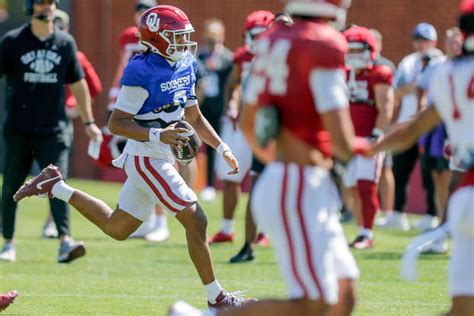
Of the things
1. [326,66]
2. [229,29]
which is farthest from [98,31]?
[326,66]

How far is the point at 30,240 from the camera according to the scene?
42.9ft

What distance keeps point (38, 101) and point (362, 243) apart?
3.64 m

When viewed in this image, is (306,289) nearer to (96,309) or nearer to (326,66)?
(326,66)

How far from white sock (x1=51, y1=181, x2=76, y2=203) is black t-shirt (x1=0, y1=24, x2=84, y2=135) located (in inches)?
99.4

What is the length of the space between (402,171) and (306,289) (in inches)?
392

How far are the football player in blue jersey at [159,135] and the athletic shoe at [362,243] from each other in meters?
4.31

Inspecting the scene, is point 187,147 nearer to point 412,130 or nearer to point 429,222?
point 412,130

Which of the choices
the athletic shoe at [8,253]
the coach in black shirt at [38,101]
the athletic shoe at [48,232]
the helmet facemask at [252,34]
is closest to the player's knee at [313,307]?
the coach in black shirt at [38,101]

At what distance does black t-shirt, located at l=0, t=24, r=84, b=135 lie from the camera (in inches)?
425

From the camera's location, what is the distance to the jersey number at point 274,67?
5547 millimetres

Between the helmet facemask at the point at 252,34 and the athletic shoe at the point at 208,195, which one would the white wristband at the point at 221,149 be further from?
the athletic shoe at the point at 208,195

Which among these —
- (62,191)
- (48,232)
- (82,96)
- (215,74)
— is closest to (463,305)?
(62,191)

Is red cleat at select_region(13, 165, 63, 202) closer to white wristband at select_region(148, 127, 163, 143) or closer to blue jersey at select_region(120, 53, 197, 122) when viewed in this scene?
blue jersey at select_region(120, 53, 197, 122)

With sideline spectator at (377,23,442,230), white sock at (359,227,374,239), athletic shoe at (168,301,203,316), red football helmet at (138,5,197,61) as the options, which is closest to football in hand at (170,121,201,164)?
red football helmet at (138,5,197,61)
